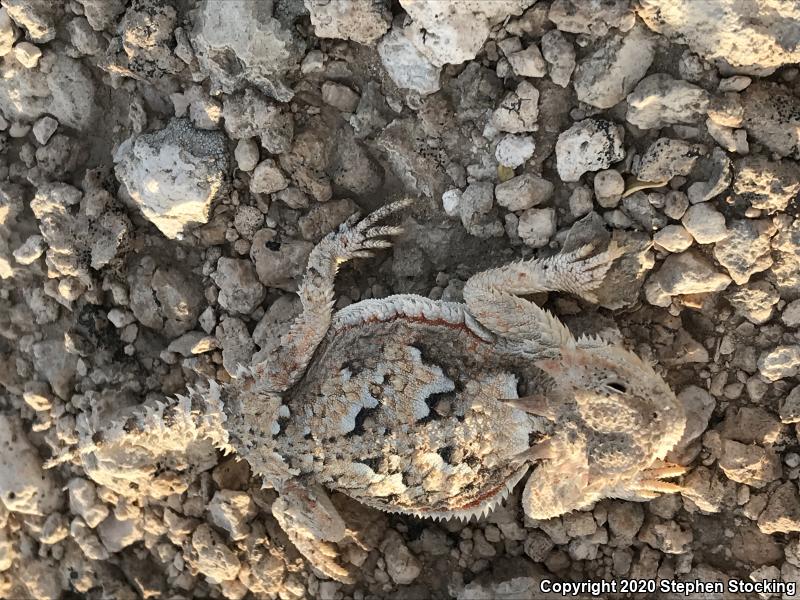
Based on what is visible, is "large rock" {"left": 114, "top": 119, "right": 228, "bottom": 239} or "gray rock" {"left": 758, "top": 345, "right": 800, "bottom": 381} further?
"large rock" {"left": 114, "top": 119, "right": 228, "bottom": 239}

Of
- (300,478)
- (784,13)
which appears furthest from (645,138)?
(300,478)

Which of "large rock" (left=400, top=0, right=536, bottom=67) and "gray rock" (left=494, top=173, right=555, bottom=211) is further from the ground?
"large rock" (left=400, top=0, right=536, bottom=67)

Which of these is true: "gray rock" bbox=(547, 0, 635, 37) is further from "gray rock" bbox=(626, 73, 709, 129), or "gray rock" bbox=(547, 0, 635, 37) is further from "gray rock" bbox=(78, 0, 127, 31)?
"gray rock" bbox=(78, 0, 127, 31)

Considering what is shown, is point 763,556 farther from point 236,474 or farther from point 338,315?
point 236,474

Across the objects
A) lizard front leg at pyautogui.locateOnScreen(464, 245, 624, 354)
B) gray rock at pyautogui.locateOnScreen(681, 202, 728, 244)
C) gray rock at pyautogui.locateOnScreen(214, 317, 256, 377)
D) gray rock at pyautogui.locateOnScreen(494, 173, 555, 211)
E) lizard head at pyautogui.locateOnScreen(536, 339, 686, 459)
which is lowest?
gray rock at pyautogui.locateOnScreen(214, 317, 256, 377)

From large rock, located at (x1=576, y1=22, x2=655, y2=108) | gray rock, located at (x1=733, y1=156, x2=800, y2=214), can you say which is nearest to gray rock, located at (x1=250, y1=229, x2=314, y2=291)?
large rock, located at (x1=576, y1=22, x2=655, y2=108)

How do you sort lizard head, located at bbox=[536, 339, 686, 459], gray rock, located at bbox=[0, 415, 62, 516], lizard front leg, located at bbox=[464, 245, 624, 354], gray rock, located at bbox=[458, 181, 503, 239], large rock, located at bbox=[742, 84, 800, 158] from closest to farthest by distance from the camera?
lizard head, located at bbox=[536, 339, 686, 459], large rock, located at bbox=[742, 84, 800, 158], lizard front leg, located at bbox=[464, 245, 624, 354], gray rock, located at bbox=[458, 181, 503, 239], gray rock, located at bbox=[0, 415, 62, 516]

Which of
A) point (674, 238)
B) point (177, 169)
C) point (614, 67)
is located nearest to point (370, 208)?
point (177, 169)
